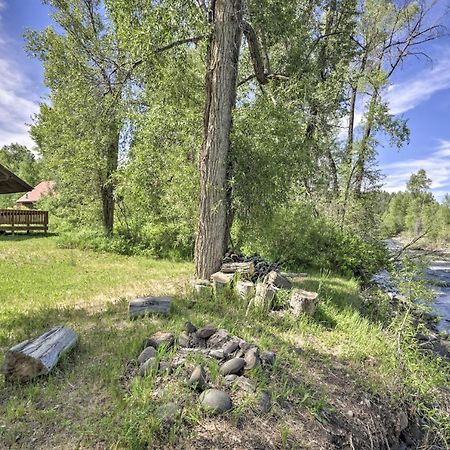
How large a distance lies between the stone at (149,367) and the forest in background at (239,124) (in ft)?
11.3

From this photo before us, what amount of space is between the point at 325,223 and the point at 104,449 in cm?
908

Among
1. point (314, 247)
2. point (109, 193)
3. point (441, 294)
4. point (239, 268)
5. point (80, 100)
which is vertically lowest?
point (441, 294)

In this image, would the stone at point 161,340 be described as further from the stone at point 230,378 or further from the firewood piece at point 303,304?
the firewood piece at point 303,304

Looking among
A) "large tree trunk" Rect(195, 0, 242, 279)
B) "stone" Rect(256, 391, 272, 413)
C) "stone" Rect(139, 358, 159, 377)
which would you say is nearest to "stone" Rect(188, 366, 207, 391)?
"stone" Rect(139, 358, 159, 377)

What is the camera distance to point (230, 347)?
315 cm

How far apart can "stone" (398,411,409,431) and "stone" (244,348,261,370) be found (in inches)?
60.5

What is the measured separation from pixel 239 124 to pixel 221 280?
280 cm

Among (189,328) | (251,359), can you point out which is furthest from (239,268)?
(251,359)

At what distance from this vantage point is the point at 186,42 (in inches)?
220

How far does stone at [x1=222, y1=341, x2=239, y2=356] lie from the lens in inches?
122

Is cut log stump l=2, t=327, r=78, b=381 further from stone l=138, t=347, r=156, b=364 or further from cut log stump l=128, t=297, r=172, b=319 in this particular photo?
cut log stump l=128, t=297, r=172, b=319

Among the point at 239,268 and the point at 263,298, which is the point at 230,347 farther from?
the point at 239,268

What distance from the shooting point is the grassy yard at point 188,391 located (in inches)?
88.8

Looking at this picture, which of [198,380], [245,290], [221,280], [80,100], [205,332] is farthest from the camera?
[80,100]
